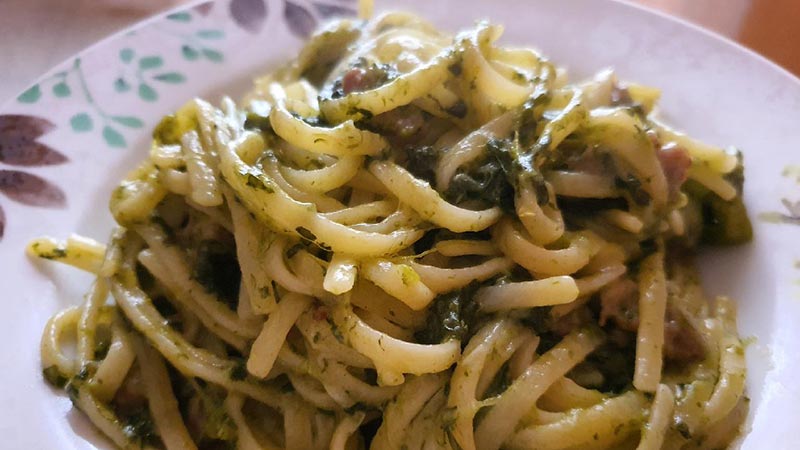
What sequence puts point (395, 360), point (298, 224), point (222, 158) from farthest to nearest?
point (222, 158) → point (298, 224) → point (395, 360)

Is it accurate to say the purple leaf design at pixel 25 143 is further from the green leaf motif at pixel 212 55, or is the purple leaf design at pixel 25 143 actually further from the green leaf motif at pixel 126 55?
the green leaf motif at pixel 212 55

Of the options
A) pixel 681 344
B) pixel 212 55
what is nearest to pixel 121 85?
pixel 212 55

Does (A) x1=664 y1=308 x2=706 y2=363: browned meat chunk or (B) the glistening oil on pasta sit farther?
(A) x1=664 y1=308 x2=706 y2=363: browned meat chunk

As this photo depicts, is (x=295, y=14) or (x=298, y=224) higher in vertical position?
(x=298, y=224)

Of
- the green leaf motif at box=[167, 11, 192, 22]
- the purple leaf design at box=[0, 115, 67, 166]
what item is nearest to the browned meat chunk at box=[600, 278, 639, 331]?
the purple leaf design at box=[0, 115, 67, 166]

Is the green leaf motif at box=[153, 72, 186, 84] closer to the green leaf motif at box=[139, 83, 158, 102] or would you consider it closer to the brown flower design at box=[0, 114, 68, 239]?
the green leaf motif at box=[139, 83, 158, 102]

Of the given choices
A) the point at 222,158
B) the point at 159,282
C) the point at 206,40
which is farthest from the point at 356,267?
the point at 206,40

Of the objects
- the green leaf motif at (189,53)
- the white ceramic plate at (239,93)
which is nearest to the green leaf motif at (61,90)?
the white ceramic plate at (239,93)

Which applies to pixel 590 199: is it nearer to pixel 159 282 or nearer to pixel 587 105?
pixel 587 105
